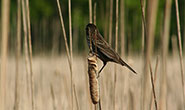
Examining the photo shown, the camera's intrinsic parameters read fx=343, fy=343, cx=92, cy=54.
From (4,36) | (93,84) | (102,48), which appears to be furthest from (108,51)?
(4,36)

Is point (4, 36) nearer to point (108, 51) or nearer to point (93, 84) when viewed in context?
point (93, 84)

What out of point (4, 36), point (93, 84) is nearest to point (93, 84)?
point (93, 84)

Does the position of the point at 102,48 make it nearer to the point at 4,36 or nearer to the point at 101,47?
the point at 101,47

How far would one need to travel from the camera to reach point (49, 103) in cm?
327

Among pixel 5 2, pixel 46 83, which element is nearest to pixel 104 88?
pixel 5 2

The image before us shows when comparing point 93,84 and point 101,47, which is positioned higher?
point 101,47

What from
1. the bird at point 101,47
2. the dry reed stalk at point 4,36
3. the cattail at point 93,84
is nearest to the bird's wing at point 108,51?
the bird at point 101,47

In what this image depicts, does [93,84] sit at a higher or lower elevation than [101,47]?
lower

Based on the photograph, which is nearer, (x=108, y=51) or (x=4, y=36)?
(x=4, y=36)

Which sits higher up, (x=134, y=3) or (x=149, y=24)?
(x=134, y=3)

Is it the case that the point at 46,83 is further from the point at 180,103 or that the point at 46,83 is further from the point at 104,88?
the point at 104,88

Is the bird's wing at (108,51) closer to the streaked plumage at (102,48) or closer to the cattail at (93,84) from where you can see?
the streaked plumage at (102,48)

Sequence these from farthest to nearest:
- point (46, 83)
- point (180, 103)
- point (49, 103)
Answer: point (46, 83), point (180, 103), point (49, 103)

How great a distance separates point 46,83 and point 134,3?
979 centimetres
